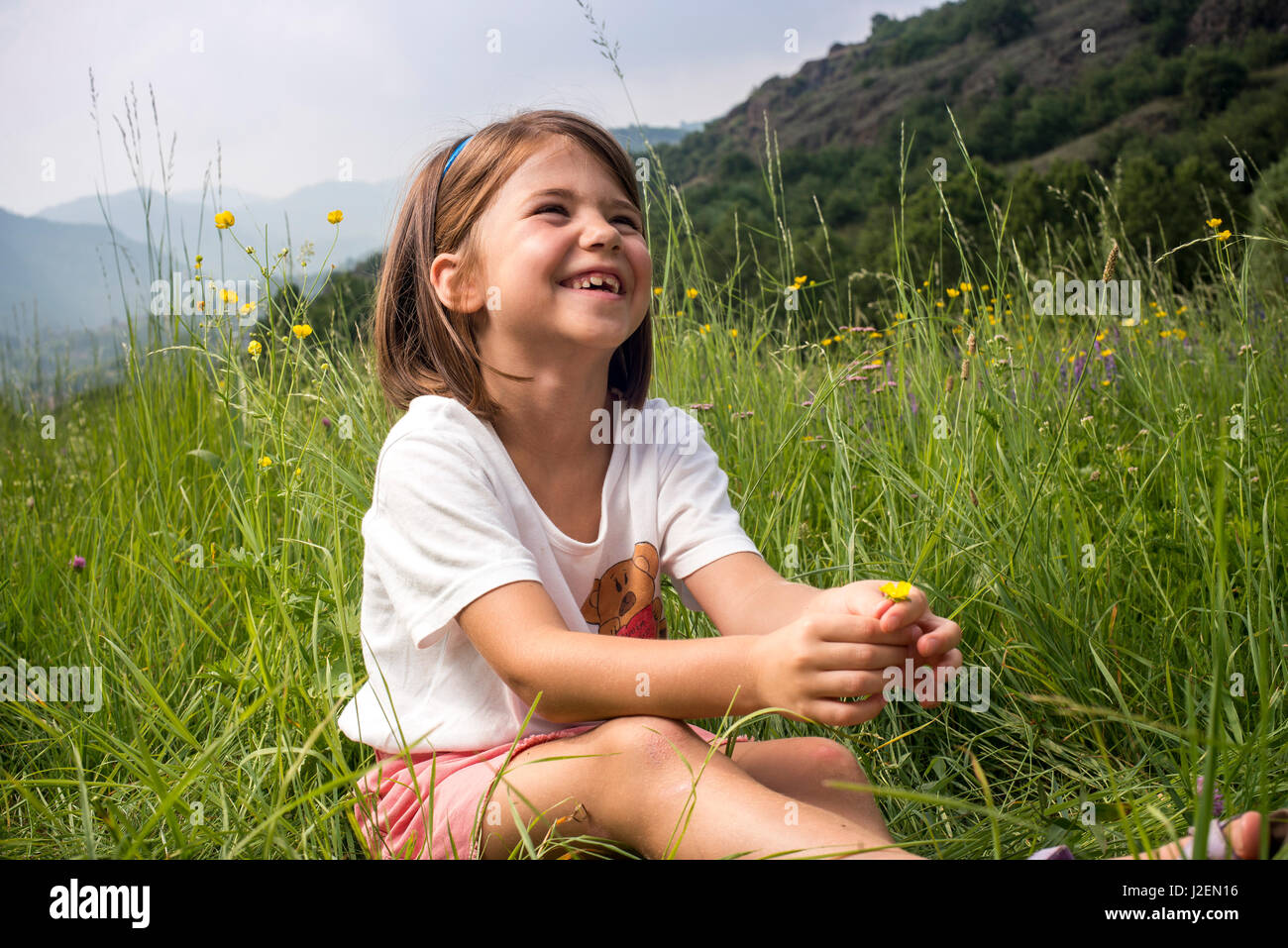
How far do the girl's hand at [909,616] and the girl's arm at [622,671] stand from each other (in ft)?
0.35

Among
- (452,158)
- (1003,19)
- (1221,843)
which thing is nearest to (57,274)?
(452,158)

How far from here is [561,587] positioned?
129 centimetres

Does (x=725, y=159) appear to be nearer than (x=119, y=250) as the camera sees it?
No

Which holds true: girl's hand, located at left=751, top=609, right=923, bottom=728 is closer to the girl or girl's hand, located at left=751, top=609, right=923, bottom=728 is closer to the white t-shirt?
the girl

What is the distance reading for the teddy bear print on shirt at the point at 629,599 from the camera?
1.35m

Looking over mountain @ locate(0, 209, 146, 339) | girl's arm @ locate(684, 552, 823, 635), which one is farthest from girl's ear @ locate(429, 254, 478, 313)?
mountain @ locate(0, 209, 146, 339)

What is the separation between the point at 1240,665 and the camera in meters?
1.59

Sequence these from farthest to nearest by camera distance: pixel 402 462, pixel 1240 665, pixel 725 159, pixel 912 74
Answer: pixel 912 74
pixel 725 159
pixel 1240 665
pixel 402 462

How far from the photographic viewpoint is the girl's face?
1.29m

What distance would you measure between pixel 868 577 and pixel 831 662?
89cm

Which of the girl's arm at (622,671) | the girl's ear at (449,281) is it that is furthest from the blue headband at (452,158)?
the girl's arm at (622,671)

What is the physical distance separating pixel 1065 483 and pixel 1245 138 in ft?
57.1
